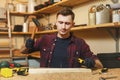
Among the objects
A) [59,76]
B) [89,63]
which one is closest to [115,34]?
[89,63]

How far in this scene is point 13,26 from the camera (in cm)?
413

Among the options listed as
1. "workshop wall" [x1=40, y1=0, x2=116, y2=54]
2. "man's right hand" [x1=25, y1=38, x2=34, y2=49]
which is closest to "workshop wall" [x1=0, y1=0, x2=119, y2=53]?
"workshop wall" [x1=40, y1=0, x2=116, y2=54]

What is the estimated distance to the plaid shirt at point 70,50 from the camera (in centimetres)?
205

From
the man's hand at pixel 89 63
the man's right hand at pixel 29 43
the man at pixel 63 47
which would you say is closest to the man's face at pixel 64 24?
the man at pixel 63 47

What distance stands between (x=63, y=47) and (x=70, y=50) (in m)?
0.08

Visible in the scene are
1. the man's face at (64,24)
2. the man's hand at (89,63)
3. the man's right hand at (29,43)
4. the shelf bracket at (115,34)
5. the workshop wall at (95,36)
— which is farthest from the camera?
the workshop wall at (95,36)

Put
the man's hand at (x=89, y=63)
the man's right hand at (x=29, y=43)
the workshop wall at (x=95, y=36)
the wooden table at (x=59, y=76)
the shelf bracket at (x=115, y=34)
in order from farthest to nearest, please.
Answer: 1. the workshop wall at (x=95, y=36)
2. the shelf bracket at (x=115, y=34)
3. the man's right hand at (x=29, y=43)
4. the man's hand at (x=89, y=63)
5. the wooden table at (x=59, y=76)

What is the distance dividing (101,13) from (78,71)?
0.96m

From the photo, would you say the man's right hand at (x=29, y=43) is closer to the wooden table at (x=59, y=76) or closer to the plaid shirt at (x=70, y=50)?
the plaid shirt at (x=70, y=50)

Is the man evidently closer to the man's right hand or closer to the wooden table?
the man's right hand

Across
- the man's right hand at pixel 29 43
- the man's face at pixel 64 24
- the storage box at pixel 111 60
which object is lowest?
the storage box at pixel 111 60

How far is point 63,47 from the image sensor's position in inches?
81.6

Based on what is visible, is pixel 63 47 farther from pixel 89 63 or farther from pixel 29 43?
pixel 89 63

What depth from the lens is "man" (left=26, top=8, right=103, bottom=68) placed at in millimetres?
2021
